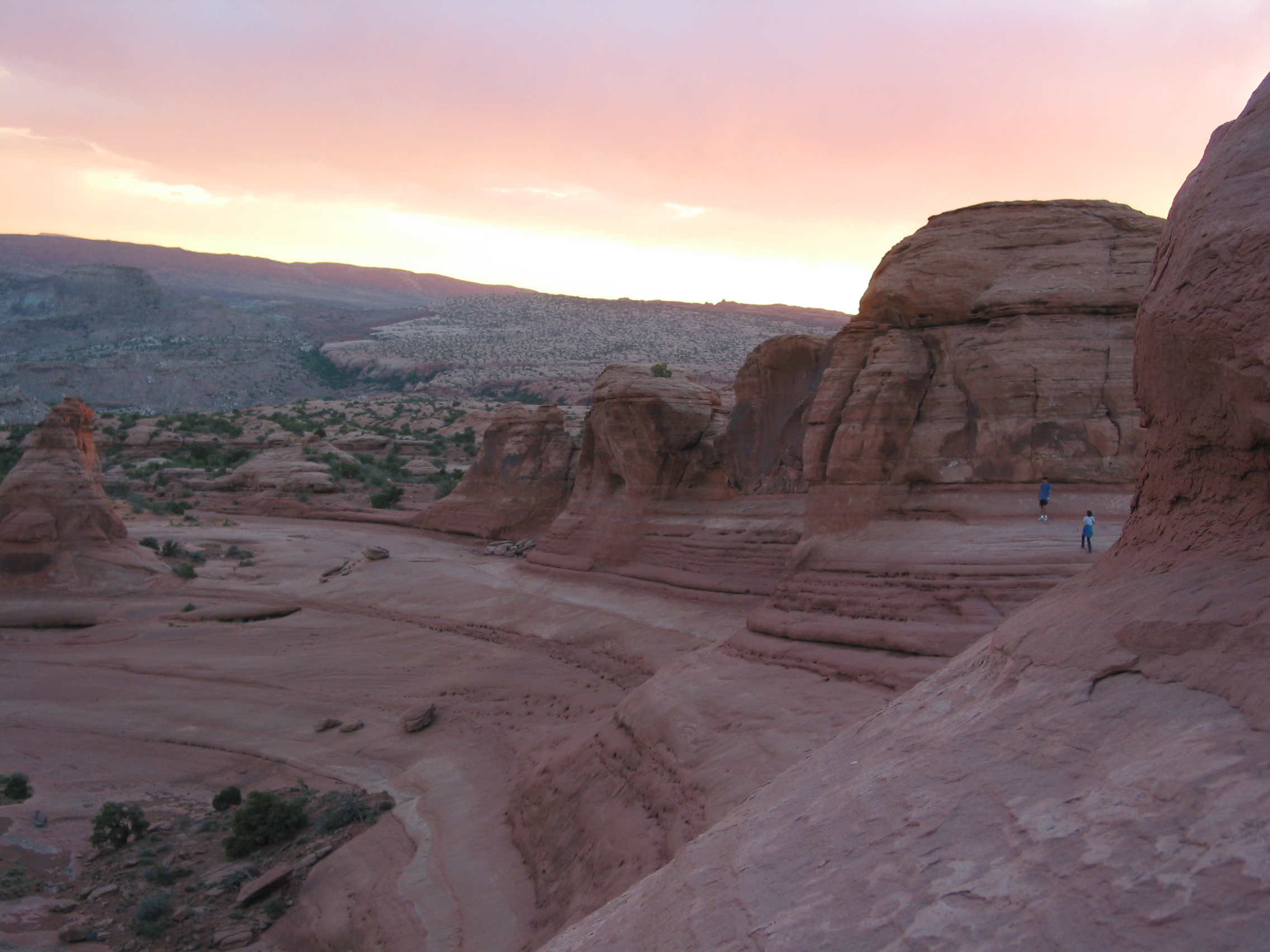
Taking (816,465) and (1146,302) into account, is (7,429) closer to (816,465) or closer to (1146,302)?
(816,465)

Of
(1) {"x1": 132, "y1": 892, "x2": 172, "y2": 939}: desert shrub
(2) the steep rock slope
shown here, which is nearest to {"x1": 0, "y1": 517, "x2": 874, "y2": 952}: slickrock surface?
(1) {"x1": 132, "y1": 892, "x2": 172, "y2": 939}: desert shrub

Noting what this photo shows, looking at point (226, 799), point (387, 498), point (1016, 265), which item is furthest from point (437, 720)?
point (387, 498)

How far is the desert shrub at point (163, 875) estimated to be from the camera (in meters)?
10.9

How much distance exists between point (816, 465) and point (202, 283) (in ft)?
558

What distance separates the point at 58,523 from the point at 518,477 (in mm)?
12918

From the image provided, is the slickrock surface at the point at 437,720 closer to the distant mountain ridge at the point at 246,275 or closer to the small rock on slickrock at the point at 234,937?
the small rock on slickrock at the point at 234,937

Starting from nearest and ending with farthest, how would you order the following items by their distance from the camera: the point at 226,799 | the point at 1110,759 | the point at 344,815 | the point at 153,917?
1. the point at 1110,759
2. the point at 153,917
3. the point at 344,815
4. the point at 226,799

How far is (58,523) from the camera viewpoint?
23406 mm

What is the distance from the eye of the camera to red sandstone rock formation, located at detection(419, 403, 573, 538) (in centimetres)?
3022

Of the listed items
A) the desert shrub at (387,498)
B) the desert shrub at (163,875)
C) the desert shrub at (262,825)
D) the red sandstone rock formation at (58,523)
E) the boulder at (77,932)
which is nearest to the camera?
the boulder at (77,932)

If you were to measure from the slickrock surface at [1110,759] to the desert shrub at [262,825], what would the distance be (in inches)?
286

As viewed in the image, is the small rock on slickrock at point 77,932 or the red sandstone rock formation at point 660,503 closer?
the small rock on slickrock at point 77,932

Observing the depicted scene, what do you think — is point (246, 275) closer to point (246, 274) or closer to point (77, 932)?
point (246, 274)

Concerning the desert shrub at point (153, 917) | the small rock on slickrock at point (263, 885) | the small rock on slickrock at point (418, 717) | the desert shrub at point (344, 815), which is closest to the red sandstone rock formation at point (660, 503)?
the small rock on slickrock at point (418, 717)
